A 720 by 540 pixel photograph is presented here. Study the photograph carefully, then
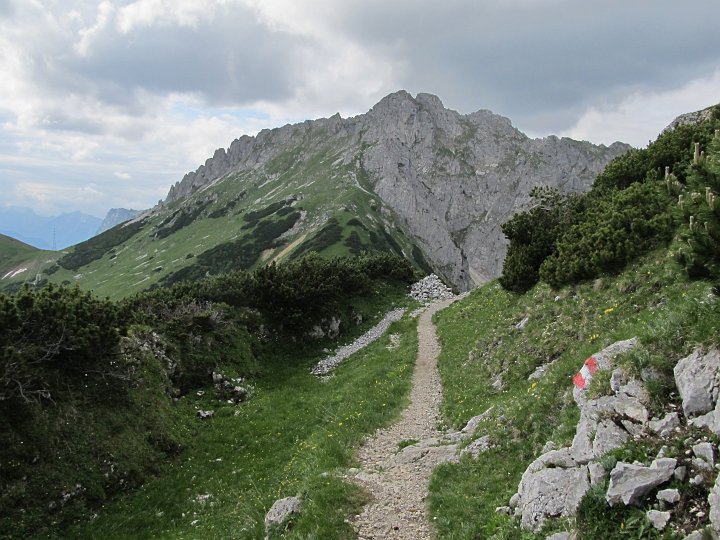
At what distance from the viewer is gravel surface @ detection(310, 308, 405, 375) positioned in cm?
3722

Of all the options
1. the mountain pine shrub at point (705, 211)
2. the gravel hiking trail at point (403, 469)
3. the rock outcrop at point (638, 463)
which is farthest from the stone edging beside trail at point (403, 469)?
the mountain pine shrub at point (705, 211)

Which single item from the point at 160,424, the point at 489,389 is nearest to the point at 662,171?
the point at 489,389

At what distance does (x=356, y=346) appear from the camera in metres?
42.2

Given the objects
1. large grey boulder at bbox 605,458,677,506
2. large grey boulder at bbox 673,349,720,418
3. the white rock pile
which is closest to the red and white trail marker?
large grey boulder at bbox 673,349,720,418

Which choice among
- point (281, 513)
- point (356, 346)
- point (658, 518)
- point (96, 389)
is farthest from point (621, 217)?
point (96, 389)

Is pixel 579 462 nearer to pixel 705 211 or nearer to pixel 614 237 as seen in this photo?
pixel 705 211

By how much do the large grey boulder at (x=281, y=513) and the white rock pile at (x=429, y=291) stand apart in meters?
47.8

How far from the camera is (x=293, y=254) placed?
176m

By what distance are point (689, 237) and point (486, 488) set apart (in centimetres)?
776

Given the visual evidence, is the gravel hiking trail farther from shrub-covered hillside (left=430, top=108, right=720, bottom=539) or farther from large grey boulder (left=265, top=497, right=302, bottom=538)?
large grey boulder (left=265, top=497, right=302, bottom=538)

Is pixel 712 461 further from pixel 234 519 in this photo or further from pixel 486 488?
pixel 234 519

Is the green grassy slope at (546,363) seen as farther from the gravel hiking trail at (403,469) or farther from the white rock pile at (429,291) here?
the white rock pile at (429,291)

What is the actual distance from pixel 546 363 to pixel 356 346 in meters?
25.7

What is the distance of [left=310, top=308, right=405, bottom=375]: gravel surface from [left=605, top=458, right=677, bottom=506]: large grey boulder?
2926 centimetres
